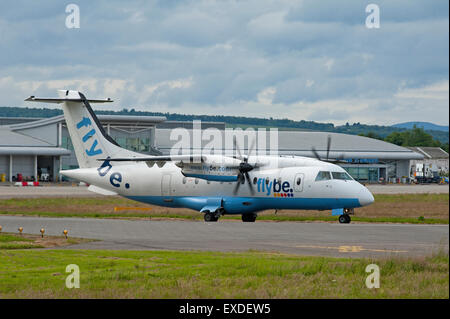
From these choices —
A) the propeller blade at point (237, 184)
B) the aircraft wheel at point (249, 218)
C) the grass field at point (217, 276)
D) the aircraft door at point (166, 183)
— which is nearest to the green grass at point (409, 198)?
the aircraft wheel at point (249, 218)

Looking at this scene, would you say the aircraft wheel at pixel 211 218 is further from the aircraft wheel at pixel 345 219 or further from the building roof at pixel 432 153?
the building roof at pixel 432 153

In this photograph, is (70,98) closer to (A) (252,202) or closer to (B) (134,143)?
(A) (252,202)

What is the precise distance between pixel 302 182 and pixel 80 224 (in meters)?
13.5

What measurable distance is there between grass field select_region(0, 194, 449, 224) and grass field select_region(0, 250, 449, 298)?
22929 millimetres

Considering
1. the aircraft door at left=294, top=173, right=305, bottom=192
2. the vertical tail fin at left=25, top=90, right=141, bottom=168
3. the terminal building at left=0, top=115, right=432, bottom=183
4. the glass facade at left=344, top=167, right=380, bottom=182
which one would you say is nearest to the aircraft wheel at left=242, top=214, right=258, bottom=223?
the aircraft door at left=294, top=173, right=305, bottom=192

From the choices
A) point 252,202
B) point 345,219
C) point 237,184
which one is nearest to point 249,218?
point 252,202

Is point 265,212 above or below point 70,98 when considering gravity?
below

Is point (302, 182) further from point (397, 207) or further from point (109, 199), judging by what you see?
point (109, 199)

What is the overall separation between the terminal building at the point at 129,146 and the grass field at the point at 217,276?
7762cm

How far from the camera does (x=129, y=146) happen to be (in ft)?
362

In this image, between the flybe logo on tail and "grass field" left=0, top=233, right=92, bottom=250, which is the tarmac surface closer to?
"grass field" left=0, top=233, right=92, bottom=250

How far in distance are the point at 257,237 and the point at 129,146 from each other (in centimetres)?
8239

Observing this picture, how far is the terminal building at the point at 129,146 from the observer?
351 feet
